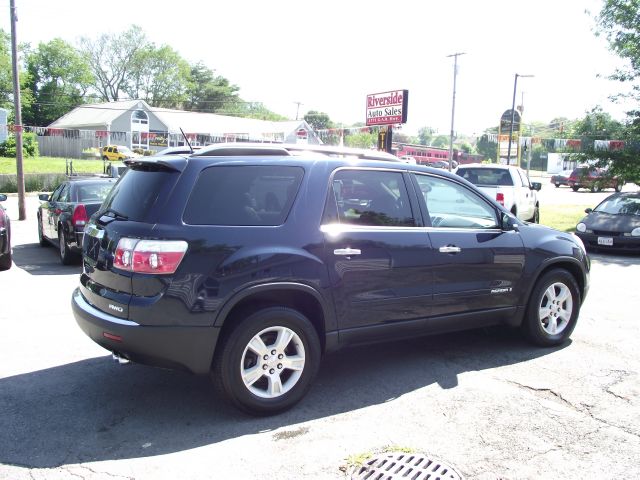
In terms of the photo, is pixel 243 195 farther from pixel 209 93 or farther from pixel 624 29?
pixel 209 93

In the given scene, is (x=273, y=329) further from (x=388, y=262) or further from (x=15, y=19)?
(x=15, y=19)

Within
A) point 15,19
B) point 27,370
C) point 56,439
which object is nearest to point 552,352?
point 56,439

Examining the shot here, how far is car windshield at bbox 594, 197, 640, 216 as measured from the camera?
13281 mm

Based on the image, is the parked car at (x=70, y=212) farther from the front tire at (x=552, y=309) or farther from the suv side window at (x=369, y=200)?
the front tire at (x=552, y=309)

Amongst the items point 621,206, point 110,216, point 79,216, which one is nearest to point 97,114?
point 79,216

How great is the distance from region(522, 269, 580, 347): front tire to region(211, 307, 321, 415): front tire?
2.46 meters

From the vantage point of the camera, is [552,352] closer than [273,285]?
No

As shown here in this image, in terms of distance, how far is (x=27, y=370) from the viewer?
189 inches

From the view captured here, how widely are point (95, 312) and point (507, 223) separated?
3.63 m

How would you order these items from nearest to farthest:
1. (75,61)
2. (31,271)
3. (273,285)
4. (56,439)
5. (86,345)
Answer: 1. (56,439)
2. (273,285)
3. (86,345)
4. (31,271)
5. (75,61)

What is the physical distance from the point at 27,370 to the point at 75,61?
82.7m

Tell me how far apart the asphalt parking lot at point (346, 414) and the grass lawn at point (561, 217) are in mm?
11375

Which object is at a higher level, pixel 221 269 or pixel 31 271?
pixel 221 269

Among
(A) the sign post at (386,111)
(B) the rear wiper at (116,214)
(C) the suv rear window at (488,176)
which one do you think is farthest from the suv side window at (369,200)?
(A) the sign post at (386,111)
